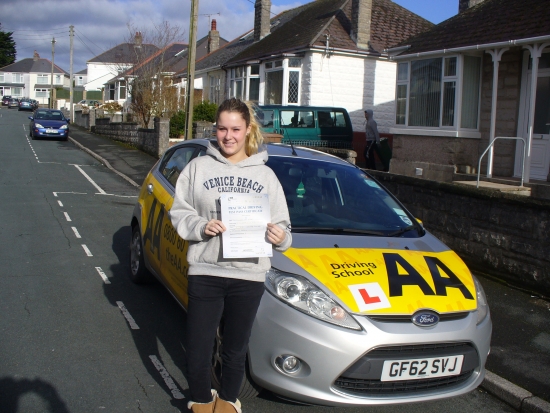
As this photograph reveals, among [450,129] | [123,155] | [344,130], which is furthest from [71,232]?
[123,155]

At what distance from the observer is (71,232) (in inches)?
365

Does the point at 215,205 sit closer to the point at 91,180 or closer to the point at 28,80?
the point at 91,180

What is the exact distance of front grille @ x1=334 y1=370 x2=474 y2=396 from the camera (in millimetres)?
3506

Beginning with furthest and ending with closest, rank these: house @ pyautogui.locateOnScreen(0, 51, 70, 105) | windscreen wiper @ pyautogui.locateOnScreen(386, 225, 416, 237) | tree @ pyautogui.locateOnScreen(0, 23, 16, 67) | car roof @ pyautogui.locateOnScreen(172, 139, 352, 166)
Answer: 1. house @ pyautogui.locateOnScreen(0, 51, 70, 105)
2. tree @ pyautogui.locateOnScreen(0, 23, 16, 67)
3. car roof @ pyautogui.locateOnScreen(172, 139, 352, 166)
4. windscreen wiper @ pyautogui.locateOnScreen(386, 225, 416, 237)

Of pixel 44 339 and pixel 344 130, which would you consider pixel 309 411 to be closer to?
pixel 44 339

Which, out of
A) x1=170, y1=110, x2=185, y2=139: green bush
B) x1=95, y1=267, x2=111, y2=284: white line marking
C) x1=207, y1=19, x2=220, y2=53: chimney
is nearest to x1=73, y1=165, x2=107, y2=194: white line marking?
x1=170, y1=110, x2=185, y2=139: green bush

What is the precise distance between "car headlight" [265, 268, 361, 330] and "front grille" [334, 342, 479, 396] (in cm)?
22

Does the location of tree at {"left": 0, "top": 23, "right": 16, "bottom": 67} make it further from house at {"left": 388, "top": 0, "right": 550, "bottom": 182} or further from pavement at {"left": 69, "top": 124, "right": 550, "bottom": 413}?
pavement at {"left": 69, "top": 124, "right": 550, "bottom": 413}

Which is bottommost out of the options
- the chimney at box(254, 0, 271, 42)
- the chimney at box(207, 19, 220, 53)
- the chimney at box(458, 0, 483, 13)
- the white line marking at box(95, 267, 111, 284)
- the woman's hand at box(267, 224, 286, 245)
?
the white line marking at box(95, 267, 111, 284)

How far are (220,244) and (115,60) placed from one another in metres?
39.0

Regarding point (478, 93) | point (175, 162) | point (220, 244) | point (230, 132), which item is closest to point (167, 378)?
point (220, 244)

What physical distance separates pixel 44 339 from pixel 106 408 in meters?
1.39

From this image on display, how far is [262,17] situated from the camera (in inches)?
1156

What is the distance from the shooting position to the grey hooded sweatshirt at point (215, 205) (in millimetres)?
3180
